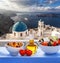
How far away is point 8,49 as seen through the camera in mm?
2207

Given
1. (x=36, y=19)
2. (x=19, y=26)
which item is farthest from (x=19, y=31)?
(x=36, y=19)

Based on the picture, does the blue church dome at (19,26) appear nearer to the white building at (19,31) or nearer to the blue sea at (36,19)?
the white building at (19,31)

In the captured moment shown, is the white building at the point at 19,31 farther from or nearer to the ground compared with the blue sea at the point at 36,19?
nearer to the ground

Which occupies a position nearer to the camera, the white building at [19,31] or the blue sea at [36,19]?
the white building at [19,31]

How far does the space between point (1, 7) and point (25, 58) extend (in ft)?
2.93

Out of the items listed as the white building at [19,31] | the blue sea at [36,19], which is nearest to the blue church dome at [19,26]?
the white building at [19,31]

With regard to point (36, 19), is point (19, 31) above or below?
below

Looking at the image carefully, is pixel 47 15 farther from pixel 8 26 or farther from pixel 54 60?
pixel 54 60

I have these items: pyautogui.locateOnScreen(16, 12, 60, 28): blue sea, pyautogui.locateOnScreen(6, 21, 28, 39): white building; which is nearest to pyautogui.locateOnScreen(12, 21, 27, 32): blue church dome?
pyautogui.locateOnScreen(6, 21, 28, 39): white building

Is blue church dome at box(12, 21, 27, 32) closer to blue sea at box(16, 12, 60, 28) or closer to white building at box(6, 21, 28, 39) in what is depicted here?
white building at box(6, 21, 28, 39)

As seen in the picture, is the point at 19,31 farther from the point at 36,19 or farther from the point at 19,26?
the point at 36,19

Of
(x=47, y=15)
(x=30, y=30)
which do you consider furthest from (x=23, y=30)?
(x=47, y=15)

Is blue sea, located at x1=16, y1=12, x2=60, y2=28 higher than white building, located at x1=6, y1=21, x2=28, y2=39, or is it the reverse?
blue sea, located at x1=16, y1=12, x2=60, y2=28

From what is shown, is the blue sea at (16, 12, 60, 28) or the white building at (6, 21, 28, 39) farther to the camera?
the blue sea at (16, 12, 60, 28)
